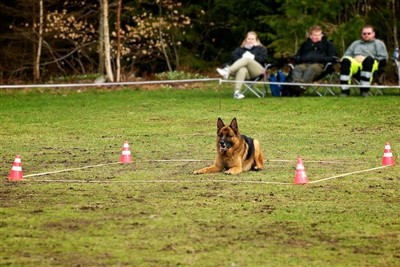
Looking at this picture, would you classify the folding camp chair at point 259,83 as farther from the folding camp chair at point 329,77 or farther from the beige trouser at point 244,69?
the folding camp chair at point 329,77

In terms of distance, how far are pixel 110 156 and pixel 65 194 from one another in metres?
3.68

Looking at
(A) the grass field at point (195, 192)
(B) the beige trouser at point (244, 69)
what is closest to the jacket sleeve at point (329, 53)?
(B) the beige trouser at point (244, 69)

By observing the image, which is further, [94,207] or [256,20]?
[256,20]

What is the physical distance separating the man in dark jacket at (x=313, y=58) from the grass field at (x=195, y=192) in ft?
6.42

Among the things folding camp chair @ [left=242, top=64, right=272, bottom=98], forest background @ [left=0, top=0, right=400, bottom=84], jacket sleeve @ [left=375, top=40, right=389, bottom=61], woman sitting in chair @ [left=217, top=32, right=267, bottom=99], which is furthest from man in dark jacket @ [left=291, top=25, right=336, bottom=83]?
forest background @ [left=0, top=0, right=400, bottom=84]

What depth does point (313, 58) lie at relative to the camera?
22984 millimetres

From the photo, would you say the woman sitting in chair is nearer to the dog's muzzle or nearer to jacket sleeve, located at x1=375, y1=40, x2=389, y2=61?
jacket sleeve, located at x1=375, y1=40, x2=389, y2=61

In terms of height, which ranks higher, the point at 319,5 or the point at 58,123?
the point at 319,5

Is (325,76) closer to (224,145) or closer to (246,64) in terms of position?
(246,64)

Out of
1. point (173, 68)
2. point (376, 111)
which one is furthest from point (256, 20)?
point (376, 111)

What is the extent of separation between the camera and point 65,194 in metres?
11.2

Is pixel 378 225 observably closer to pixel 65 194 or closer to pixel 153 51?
pixel 65 194

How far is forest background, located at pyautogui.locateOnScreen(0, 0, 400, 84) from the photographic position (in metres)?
28.7

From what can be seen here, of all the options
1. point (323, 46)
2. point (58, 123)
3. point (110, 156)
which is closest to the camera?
point (110, 156)
